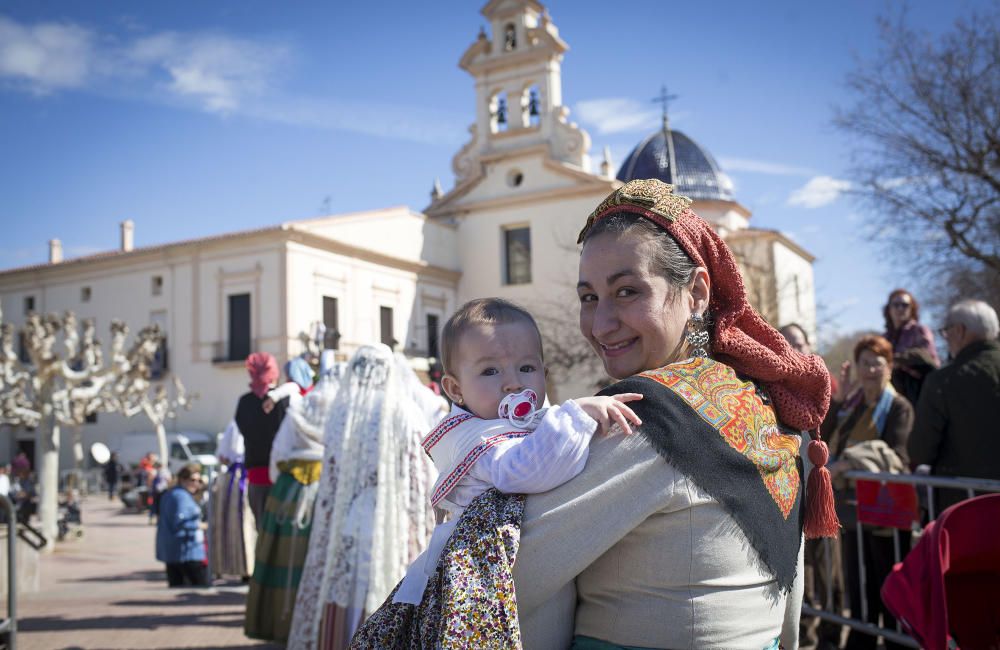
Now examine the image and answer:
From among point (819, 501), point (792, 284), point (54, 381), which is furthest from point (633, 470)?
point (792, 284)

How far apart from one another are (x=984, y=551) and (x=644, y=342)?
1.58m

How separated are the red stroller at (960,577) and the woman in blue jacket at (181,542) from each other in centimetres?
861

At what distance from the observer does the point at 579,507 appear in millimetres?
1500

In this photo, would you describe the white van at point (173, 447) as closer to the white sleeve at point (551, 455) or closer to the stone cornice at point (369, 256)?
the stone cornice at point (369, 256)

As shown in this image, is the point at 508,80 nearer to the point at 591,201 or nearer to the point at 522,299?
the point at 591,201

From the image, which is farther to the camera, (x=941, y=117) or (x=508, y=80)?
(x=508, y=80)

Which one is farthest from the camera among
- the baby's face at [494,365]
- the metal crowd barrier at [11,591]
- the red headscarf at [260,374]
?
the red headscarf at [260,374]

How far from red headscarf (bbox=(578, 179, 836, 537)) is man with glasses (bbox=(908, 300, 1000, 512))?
9.79 ft

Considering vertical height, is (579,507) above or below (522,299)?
below

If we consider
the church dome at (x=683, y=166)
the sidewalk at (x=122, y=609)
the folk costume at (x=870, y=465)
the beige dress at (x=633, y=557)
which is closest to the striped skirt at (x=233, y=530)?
the sidewalk at (x=122, y=609)

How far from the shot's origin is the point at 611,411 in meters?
1.52

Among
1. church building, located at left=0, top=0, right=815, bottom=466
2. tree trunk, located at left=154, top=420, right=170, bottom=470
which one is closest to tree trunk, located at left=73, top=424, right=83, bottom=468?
church building, located at left=0, top=0, right=815, bottom=466

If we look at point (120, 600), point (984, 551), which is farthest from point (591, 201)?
point (984, 551)

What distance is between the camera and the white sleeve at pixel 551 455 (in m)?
1.53
